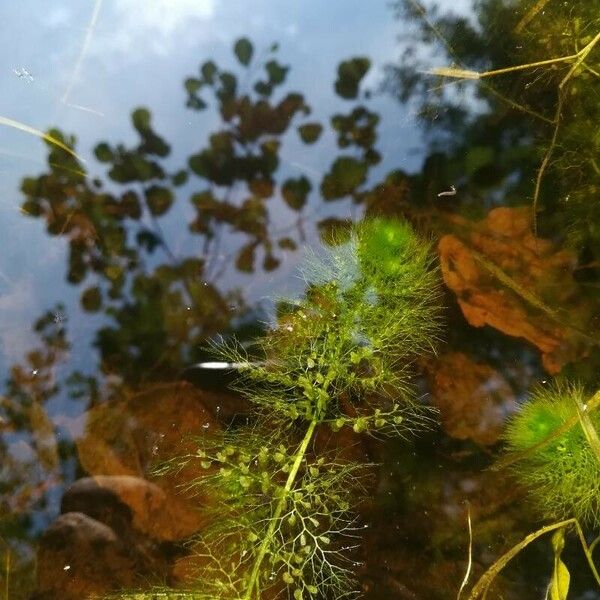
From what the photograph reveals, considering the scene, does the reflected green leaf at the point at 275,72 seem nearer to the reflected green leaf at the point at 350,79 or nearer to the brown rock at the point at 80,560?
the reflected green leaf at the point at 350,79

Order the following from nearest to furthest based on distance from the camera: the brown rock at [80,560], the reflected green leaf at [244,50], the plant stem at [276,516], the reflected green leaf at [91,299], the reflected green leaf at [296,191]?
the plant stem at [276,516]
the brown rock at [80,560]
the reflected green leaf at [91,299]
the reflected green leaf at [296,191]
the reflected green leaf at [244,50]

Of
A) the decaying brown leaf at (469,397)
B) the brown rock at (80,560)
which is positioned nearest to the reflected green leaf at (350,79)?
the decaying brown leaf at (469,397)

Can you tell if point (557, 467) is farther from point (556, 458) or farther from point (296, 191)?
point (296, 191)

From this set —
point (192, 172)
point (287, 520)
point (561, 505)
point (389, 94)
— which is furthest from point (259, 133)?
point (561, 505)

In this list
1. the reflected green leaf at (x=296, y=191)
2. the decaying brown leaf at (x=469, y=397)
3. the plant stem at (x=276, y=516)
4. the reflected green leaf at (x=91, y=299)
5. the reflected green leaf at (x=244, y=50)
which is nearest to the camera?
the plant stem at (x=276, y=516)

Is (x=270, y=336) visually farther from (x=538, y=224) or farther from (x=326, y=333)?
(x=538, y=224)

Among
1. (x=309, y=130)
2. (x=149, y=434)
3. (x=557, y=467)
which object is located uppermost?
(x=309, y=130)

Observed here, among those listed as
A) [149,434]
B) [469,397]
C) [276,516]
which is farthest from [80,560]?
[469,397]
